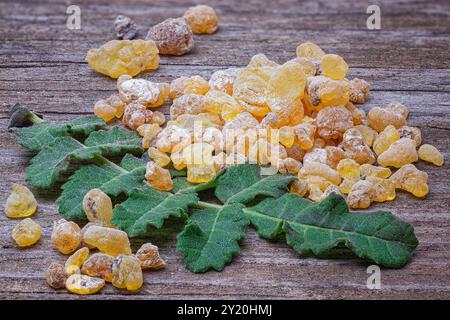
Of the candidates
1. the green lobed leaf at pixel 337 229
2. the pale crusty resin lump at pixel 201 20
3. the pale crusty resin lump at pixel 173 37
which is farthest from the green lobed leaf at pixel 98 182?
the pale crusty resin lump at pixel 201 20

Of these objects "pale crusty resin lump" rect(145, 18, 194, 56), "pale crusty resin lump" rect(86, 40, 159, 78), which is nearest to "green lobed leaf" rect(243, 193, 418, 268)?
"pale crusty resin lump" rect(86, 40, 159, 78)

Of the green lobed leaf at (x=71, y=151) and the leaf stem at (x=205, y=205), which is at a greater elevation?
the green lobed leaf at (x=71, y=151)

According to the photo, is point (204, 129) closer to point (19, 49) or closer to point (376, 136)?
point (376, 136)

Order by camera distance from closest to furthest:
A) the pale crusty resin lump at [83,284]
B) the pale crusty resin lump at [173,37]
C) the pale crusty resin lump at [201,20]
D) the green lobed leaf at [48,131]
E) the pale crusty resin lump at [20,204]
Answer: the pale crusty resin lump at [83,284], the pale crusty resin lump at [20,204], the green lobed leaf at [48,131], the pale crusty resin lump at [173,37], the pale crusty resin lump at [201,20]

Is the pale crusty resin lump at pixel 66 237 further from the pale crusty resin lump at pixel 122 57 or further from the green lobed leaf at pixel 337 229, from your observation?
the pale crusty resin lump at pixel 122 57

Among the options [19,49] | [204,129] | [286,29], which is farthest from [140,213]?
[286,29]

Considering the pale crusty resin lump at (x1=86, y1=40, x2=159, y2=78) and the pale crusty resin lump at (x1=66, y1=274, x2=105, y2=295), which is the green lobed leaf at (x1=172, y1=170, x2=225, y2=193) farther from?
the pale crusty resin lump at (x1=86, y1=40, x2=159, y2=78)

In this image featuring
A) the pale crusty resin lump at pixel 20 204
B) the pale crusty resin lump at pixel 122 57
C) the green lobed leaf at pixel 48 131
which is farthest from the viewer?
the pale crusty resin lump at pixel 122 57
